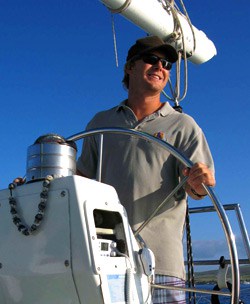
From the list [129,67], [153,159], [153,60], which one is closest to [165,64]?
[153,60]

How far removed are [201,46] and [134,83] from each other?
2927mm

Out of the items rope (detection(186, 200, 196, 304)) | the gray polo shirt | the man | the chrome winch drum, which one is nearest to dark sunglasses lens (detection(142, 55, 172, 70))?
the man

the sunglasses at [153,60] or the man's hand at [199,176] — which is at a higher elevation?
the sunglasses at [153,60]

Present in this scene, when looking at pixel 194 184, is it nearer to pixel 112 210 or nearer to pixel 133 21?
pixel 112 210

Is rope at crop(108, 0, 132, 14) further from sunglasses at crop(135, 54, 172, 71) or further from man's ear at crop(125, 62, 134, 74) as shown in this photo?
sunglasses at crop(135, 54, 172, 71)

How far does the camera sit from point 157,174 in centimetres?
245

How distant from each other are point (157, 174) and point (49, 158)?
724mm

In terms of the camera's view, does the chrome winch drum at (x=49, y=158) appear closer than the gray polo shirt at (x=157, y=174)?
Yes

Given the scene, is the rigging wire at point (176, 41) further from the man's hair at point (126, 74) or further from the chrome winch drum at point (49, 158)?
the chrome winch drum at point (49, 158)

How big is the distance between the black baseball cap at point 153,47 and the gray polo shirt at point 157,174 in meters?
0.32

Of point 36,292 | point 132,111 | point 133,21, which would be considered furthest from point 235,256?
point 133,21

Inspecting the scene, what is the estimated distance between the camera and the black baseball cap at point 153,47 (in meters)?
2.69

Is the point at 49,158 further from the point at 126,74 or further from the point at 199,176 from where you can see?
the point at 126,74

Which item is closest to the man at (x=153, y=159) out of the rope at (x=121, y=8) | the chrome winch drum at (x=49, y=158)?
the chrome winch drum at (x=49, y=158)
